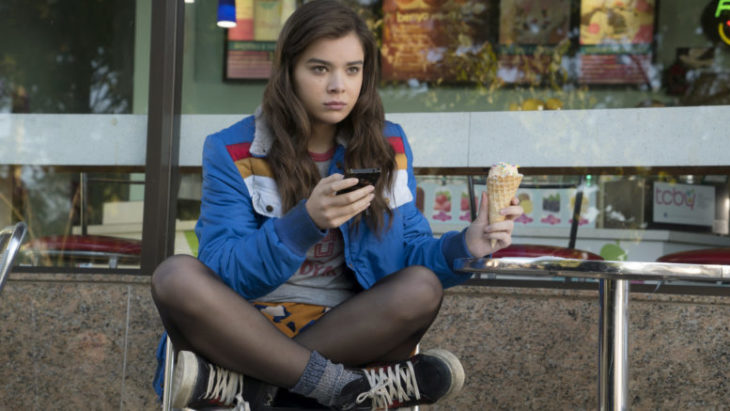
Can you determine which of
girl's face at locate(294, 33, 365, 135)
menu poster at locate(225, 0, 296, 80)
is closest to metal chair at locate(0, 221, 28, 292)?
girl's face at locate(294, 33, 365, 135)

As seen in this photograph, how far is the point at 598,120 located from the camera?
3789 millimetres

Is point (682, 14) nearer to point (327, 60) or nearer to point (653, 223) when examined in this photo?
point (653, 223)

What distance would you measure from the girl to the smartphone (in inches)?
0.4

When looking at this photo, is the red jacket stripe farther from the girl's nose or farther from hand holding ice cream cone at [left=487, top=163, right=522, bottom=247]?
hand holding ice cream cone at [left=487, top=163, right=522, bottom=247]

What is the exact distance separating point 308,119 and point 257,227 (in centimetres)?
34

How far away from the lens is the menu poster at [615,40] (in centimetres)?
392

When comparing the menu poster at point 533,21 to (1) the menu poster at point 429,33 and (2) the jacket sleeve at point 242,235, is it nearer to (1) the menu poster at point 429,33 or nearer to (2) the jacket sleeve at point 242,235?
(1) the menu poster at point 429,33

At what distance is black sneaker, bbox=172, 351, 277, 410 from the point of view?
1.81m

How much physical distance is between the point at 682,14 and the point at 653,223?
97 cm

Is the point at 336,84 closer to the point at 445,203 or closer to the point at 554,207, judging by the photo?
the point at 445,203

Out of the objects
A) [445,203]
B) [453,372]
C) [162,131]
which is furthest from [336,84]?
[162,131]

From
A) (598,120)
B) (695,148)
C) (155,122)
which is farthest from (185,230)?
(695,148)

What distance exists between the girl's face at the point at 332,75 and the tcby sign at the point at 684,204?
1862mm

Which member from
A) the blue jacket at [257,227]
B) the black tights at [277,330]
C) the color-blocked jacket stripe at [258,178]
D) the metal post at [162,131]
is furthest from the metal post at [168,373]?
the metal post at [162,131]
